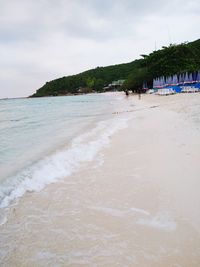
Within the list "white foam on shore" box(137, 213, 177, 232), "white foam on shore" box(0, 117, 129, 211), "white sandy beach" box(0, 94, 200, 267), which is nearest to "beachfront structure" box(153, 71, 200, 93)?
"white foam on shore" box(0, 117, 129, 211)

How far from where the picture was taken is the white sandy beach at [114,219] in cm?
275

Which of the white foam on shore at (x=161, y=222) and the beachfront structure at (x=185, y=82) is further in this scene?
the beachfront structure at (x=185, y=82)

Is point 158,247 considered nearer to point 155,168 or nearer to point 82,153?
point 155,168

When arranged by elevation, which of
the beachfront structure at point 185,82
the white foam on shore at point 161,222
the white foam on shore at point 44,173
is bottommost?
the white foam on shore at point 44,173

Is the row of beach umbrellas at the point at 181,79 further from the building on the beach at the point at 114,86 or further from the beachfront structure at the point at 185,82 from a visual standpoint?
the building on the beach at the point at 114,86

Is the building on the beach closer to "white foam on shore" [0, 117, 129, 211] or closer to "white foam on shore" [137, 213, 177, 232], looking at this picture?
"white foam on shore" [0, 117, 129, 211]

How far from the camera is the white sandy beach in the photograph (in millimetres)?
2746

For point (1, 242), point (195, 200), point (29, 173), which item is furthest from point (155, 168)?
point (1, 242)

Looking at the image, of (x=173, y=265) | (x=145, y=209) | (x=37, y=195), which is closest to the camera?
(x=173, y=265)

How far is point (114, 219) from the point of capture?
3.51 m

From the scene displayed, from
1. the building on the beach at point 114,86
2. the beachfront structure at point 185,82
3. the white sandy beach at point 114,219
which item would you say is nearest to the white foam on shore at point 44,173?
the white sandy beach at point 114,219

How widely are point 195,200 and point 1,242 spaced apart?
238 centimetres

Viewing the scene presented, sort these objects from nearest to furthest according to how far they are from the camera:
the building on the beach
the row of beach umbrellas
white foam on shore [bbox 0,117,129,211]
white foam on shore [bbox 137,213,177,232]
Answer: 1. white foam on shore [bbox 137,213,177,232]
2. white foam on shore [bbox 0,117,129,211]
3. the row of beach umbrellas
4. the building on the beach

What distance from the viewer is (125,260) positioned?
105 inches
